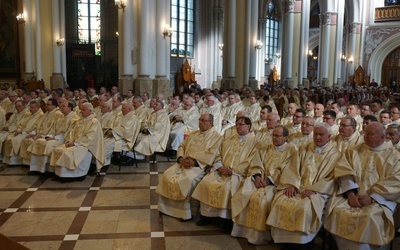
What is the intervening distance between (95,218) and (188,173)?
5.14ft

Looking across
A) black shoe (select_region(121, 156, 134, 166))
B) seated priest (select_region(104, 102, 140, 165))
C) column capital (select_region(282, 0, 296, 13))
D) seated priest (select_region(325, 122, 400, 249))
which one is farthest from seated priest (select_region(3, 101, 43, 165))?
column capital (select_region(282, 0, 296, 13))

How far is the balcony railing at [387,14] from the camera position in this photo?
33.5 metres

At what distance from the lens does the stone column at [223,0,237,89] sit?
17953 mm

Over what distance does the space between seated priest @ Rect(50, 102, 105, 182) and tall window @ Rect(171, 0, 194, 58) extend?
837 inches

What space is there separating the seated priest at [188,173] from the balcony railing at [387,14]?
32630 millimetres

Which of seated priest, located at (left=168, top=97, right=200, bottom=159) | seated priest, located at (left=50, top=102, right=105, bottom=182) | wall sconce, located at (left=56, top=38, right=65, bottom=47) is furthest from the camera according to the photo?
wall sconce, located at (left=56, top=38, right=65, bottom=47)

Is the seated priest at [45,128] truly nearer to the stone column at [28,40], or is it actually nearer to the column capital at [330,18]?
the stone column at [28,40]

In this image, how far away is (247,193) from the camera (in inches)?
208

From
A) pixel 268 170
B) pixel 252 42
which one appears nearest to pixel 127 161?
pixel 268 170

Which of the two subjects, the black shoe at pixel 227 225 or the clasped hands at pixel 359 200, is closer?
the clasped hands at pixel 359 200

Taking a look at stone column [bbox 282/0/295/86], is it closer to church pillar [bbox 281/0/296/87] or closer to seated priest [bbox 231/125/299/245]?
church pillar [bbox 281/0/296/87]

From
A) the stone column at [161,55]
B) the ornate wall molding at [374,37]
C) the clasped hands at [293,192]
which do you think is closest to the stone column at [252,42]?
the stone column at [161,55]

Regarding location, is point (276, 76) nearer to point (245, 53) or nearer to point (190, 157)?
point (245, 53)

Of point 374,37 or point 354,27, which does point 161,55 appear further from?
point 374,37
